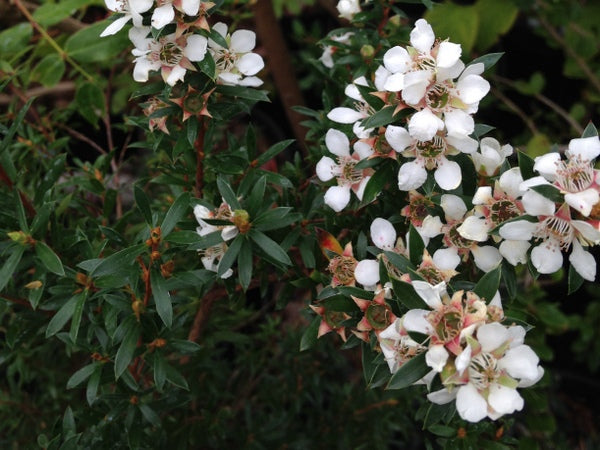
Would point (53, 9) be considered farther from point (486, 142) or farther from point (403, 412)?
point (403, 412)

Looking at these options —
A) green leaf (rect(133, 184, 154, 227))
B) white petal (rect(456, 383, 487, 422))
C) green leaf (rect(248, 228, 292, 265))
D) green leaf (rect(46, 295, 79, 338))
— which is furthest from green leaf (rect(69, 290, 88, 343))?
white petal (rect(456, 383, 487, 422))

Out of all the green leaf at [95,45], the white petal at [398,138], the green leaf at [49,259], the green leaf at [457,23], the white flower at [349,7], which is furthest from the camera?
the green leaf at [457,23]

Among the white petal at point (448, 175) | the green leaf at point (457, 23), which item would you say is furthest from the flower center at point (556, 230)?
the green leaf at point (457, 23)

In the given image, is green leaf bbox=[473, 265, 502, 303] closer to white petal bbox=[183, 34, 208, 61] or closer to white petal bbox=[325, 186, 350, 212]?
white petal bbox=[325, 186, 350, 212]

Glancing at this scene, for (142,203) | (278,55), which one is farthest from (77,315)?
(278,55)

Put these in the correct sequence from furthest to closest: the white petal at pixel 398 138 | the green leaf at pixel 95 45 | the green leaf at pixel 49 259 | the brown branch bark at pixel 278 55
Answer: the brown branch bark at pixel 278 55 < the green leaf at pixel 95 45 < the green leaf at pixel 49 259 < the white petal at pixel 398 138

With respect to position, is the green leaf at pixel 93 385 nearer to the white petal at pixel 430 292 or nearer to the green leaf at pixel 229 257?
the green leaf at pixel 229 257
